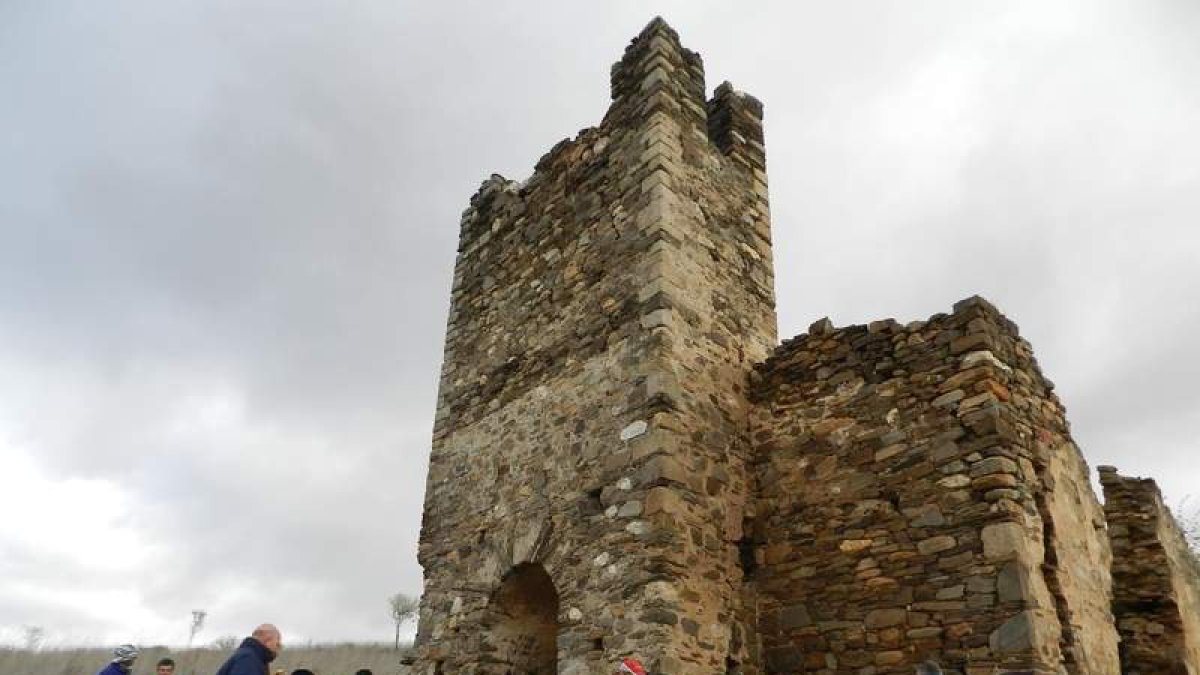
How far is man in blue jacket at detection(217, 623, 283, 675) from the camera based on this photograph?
4.61 meters

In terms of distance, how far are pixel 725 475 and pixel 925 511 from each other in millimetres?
1684

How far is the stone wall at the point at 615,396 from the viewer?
6.61m

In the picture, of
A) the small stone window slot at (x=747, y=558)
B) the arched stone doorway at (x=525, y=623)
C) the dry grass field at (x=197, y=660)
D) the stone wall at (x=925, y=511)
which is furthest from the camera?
the dry grass field at (x=197, y=660)

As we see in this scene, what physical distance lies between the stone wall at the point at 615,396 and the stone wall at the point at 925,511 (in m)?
0.51

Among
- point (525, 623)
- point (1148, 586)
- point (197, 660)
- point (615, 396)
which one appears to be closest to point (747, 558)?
point (615, 396)

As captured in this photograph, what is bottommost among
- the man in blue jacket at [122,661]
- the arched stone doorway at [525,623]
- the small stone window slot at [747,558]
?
the man in blue jacket at [122,661]

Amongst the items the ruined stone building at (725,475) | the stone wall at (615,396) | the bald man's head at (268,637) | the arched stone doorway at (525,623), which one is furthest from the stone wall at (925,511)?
the bald man's head at (268,637)

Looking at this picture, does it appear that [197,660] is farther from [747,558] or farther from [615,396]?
[747,558]

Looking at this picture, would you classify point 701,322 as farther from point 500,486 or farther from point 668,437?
point 500,486

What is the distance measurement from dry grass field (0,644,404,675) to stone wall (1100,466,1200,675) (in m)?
41.0

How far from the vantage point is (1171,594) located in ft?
25.0

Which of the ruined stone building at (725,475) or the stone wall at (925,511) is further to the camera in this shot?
the ruined stone building at (725,475)

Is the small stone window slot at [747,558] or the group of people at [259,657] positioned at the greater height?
the small stone window slot at [747,558]

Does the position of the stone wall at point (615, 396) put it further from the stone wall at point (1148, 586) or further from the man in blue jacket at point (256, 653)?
the stone wall at point (1148, 586)
